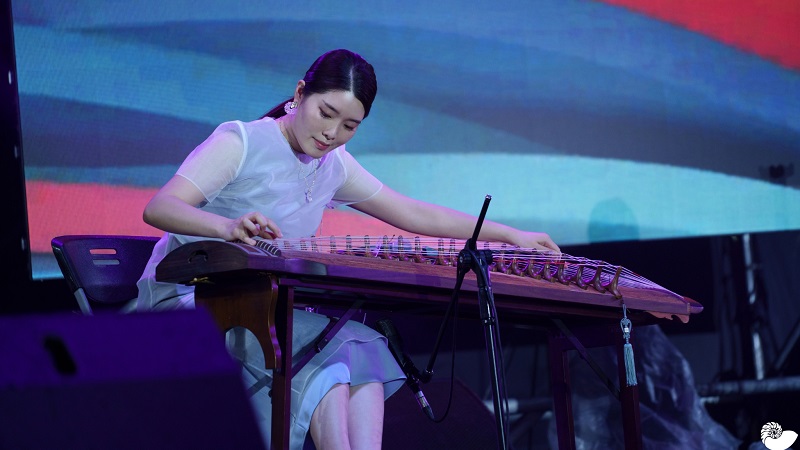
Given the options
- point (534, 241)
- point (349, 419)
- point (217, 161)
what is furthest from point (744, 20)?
point (349, 419)

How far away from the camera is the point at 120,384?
131cm

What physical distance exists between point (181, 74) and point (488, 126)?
1333mm

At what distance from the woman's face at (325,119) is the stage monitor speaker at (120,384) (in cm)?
116

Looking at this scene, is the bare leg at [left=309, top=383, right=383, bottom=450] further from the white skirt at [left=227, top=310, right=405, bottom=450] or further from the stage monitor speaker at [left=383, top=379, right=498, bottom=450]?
the stage monitor speaker at [left=383, top=379, right=498, bottom=450]

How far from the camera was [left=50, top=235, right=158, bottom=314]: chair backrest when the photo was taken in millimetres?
2578

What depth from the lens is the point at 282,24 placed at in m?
3.74

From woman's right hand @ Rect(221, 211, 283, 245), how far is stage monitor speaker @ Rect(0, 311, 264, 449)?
2.08 feet

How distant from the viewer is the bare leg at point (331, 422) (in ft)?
6.66

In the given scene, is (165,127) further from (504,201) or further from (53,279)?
(504,201)

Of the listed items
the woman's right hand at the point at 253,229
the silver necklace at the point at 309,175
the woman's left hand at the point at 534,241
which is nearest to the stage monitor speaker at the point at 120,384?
the woman's right hand at the point at 253,229

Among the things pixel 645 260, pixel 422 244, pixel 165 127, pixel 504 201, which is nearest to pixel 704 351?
pixel 645 260

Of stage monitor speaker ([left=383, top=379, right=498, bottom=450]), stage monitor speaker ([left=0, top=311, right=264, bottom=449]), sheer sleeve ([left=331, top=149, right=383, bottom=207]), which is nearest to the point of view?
stage monitor speaker ([left=0, top=311, right=264, bottom=449])

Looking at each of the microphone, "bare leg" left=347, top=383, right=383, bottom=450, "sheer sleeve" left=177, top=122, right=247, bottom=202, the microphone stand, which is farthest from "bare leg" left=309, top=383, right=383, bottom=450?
"sheer sleeve" left=177, top=122, right=247, bottom=202

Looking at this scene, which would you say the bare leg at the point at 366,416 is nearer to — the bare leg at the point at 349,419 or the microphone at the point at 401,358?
the bare leg at the point at 349,419
